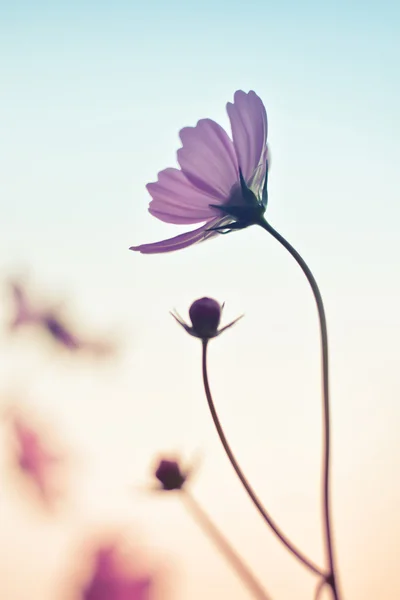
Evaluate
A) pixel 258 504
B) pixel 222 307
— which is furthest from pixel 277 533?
pixel 222 307

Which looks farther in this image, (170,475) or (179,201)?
(179,201)

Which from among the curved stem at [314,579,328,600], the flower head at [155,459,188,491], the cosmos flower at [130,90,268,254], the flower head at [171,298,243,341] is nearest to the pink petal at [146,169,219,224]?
the cosmos flower at [130,90,268,254]

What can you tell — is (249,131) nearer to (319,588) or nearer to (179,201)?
(179,201)

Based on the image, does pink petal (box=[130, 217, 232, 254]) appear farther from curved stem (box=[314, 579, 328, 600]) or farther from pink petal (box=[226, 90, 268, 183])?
curved stem (box=[314, 579, 328, 600])

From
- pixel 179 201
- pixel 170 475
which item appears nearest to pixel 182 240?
pixel 179 201

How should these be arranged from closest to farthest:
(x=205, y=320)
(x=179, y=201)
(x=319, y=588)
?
(x=319, y=588) < (x=205, y=320) < (x=179, y=201)

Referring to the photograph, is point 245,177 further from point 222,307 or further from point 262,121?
point 222,307
